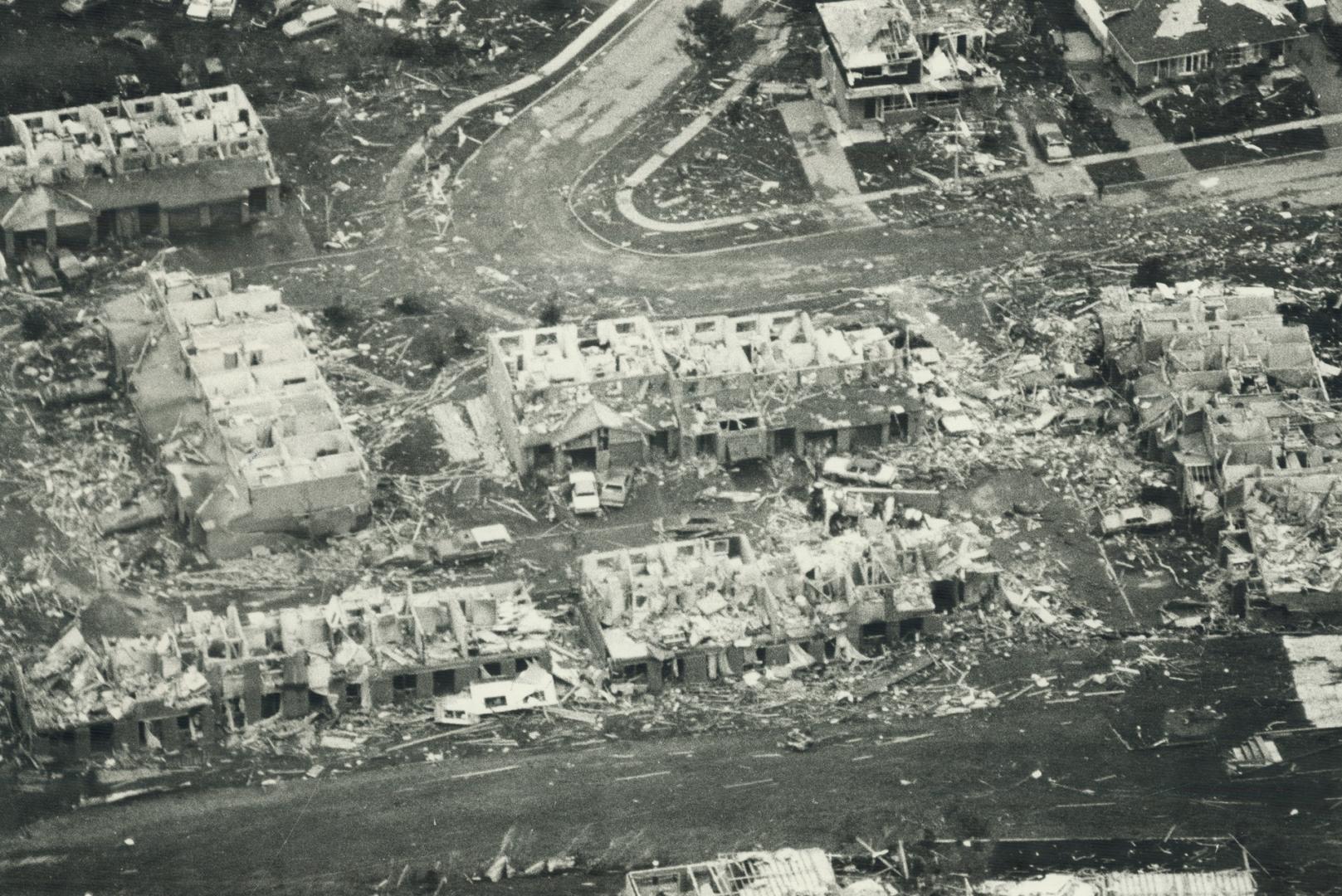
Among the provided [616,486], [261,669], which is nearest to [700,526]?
[616,486]

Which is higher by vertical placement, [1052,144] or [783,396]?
[1052,144]

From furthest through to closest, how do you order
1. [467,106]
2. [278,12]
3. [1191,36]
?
[278,12]
[1191,36]
[467,106]

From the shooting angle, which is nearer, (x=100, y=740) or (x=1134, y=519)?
(x=100, y=740)

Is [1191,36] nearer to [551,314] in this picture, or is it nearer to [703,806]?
[551,314]

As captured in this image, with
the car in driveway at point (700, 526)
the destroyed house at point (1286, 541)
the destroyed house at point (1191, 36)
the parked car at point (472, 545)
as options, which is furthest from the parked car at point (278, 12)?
the destroyed house at point (1286, 541)

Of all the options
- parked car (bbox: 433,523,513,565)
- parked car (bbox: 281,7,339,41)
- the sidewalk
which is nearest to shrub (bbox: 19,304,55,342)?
parked car (bbox: 433,523,513,565)

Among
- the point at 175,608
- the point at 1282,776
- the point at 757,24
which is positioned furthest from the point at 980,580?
the point at 757,24

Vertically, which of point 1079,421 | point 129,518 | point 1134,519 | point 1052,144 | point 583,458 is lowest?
point 1134,519
